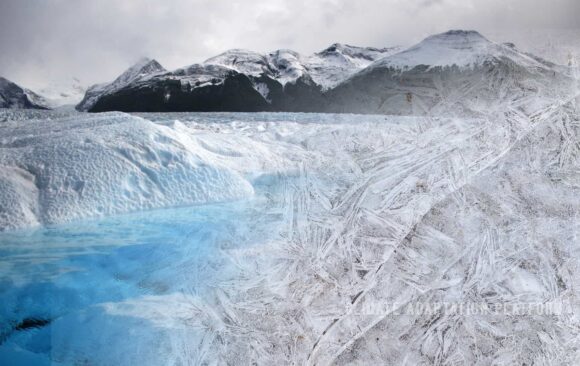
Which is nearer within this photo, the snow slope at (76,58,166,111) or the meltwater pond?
the meltwater pond

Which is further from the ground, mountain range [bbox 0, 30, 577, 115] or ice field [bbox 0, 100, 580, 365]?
mountain range [bbox 0, 30, 577, 115]

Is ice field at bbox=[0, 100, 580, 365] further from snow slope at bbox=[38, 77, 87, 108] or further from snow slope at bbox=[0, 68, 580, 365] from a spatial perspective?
snow slope at bbox=[38, 77, 87, 108]

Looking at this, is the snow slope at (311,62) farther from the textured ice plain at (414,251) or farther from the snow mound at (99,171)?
the snow mound at (99,171)

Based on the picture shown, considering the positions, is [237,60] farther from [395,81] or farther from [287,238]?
[287,238]

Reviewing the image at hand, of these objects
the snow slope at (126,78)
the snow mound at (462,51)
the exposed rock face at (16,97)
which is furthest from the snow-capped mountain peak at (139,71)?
the snow mound at (462,51)

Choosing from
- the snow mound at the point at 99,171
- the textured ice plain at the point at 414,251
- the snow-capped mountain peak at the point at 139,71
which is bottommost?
Answer: the textured ice plain at the point at 414,251

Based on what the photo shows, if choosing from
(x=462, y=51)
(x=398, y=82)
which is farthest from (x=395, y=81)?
(x=462, y=51)

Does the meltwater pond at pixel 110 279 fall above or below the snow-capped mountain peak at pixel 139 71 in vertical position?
below

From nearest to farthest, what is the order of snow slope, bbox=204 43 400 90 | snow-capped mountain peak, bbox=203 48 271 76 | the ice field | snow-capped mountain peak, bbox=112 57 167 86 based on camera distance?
the ice field → snow-capped mountain peak, bbox=112 57 167 86 → snow-capped mountain peak, bbox=203 48 271 76 → snow slope, bbox=204 43 400 90

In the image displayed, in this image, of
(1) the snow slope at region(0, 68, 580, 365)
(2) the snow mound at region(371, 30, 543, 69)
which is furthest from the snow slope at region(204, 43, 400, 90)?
(1) the snow slope at region(0, 68, 580, 365)
